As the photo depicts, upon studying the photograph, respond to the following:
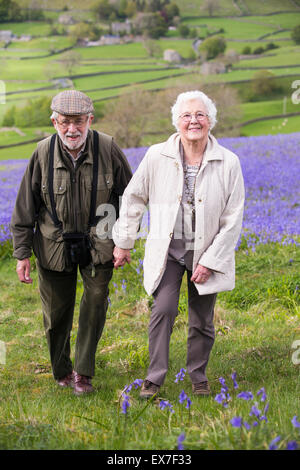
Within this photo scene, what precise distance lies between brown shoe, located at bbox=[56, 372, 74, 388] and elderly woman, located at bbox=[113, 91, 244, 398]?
0.99 m

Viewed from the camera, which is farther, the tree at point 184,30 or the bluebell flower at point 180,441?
the tree at point 184,30

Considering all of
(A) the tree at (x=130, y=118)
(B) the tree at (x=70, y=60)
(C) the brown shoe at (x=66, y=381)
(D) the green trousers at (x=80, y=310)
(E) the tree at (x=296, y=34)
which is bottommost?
(C) the brown shoe at (x=66, y=381)

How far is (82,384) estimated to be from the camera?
17.0 ft

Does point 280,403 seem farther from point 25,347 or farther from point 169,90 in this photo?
point 169,90

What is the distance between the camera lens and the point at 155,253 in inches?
182

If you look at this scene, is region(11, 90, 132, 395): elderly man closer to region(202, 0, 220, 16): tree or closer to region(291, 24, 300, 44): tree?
region(291, 24, 300, 44): tree

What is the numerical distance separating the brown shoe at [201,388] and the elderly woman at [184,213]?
0.35 metres

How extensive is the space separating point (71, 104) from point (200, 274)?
1.60m

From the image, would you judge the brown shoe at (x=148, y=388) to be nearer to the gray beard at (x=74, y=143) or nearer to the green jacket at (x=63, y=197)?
the green jacket at (x=63, y=197)

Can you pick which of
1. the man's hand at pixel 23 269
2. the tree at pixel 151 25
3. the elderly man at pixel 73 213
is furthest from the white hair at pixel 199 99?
the tree at pixel 151 25

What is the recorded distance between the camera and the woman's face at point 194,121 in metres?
4.45

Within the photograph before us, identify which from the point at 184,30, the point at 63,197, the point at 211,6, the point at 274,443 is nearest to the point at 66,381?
the point at 63,197

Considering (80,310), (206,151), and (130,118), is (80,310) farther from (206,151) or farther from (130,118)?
(130,118)
